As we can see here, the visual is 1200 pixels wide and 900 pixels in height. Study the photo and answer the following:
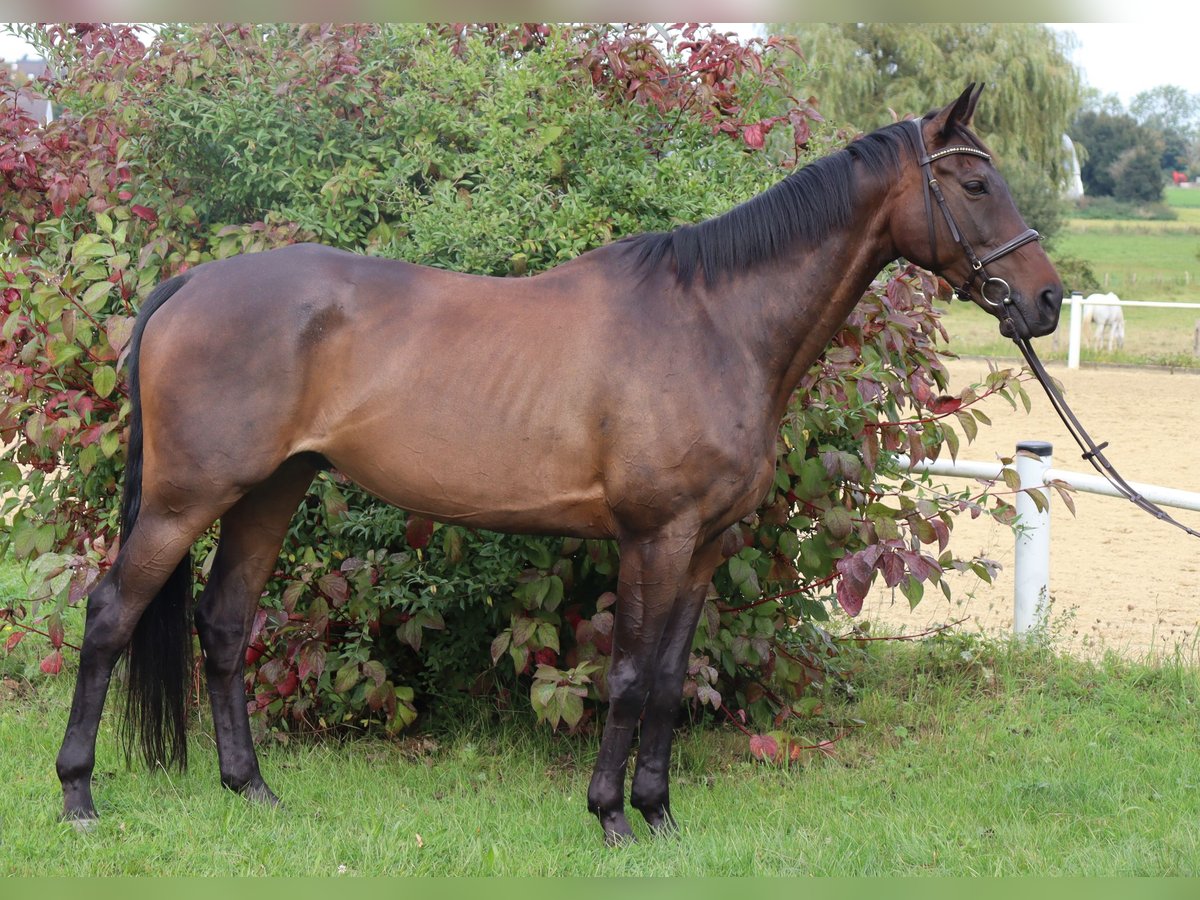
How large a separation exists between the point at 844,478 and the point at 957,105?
61.7 inches

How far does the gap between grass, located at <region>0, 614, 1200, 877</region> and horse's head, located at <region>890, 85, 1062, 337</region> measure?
163cm

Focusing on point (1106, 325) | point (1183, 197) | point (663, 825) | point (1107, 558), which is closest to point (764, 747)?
point (663, 825)

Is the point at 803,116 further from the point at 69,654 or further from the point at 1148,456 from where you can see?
the point at 1148,456

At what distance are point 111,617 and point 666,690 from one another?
179 centimetres

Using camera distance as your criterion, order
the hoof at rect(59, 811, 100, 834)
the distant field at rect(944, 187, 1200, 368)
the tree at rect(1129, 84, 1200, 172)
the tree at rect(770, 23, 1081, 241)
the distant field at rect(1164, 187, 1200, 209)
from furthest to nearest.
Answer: the tree at rect(1129, 84, 1200, 172) < the distant field at rect(1164, 187, 1200, 209) < the tree at rect(770, 23, 1081, 241) < the distant field at rect(944, 187, 1200, 368) < the hoof at rect(59, 811, 100, 834)

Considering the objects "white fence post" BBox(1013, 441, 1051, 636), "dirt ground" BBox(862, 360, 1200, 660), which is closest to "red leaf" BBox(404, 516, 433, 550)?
"dirt ground" BBox(862, 360, 1200, 660)

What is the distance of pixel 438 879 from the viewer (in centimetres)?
333

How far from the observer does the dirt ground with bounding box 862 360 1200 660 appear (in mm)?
5922

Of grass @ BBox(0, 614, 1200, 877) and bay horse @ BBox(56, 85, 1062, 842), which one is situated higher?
bay horse @ BBox(56, 85, 1062, 842)

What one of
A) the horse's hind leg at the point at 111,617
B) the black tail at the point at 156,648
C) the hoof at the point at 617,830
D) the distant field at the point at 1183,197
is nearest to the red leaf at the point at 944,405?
the hoof at the point at 617,830

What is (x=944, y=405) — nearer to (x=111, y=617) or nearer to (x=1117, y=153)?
(x=111, y=617)

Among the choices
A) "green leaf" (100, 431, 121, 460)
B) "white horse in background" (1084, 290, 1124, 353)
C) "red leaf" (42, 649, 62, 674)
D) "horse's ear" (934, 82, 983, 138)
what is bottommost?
"red leaf" (42, 649, 62, 674)

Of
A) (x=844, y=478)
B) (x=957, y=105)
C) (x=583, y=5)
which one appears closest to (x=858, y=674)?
(x=844, y=478)

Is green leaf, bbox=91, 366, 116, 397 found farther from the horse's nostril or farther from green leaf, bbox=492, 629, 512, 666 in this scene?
the horse's nostril
